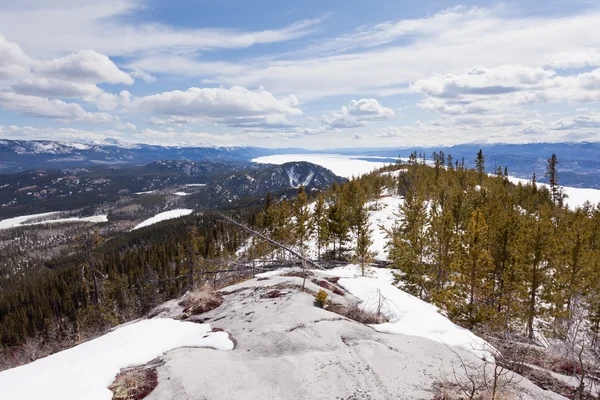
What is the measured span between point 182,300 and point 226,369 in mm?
7968

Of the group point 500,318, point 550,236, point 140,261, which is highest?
point 550,236

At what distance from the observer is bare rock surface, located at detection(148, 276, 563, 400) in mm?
6793

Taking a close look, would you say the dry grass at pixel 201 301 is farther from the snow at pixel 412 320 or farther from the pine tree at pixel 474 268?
the pine tree at pixel 474 268

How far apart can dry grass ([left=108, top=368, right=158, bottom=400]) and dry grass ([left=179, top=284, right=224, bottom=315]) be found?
17.7ft

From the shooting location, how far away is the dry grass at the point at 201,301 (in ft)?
42.9

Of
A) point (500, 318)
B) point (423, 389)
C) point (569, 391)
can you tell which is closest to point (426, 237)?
point (500, 318)

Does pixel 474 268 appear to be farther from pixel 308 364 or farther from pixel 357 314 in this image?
pixel 308 364

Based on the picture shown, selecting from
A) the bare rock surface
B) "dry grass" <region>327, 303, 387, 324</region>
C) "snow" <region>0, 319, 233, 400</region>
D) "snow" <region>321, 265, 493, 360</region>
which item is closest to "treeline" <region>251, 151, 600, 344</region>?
"snow" <region>321, 265, 493, 360</region>

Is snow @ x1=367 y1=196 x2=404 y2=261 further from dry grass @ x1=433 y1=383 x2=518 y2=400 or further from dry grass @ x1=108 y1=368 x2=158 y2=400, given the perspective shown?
dry grass @ x1=108 y1=368 x2=158 y2=400

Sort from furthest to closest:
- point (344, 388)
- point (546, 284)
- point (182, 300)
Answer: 1. point (546, 284)
2. point (182, 300)
3. point (344, 388)

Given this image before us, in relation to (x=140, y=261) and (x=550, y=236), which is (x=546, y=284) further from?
(x=140, y=261)

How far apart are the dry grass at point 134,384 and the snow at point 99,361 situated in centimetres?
17

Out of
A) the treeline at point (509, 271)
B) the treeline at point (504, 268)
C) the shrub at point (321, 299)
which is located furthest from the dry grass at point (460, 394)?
the treeline at point (509, 271)

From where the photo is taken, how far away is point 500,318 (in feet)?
79.6
